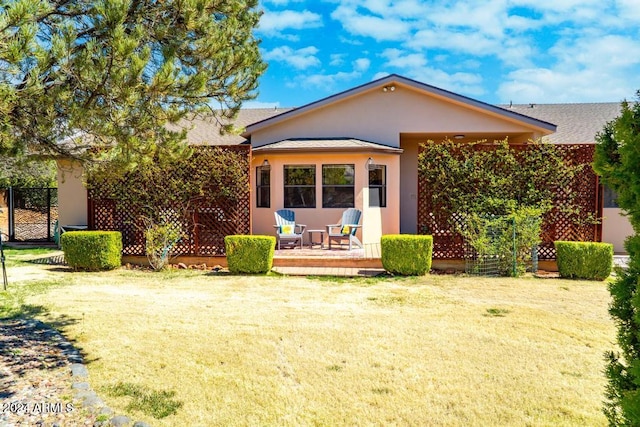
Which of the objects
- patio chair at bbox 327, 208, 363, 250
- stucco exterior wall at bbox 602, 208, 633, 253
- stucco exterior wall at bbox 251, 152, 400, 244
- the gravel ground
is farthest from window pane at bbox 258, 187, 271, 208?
stucco exterior wall at bbox 602, 208, 633, 253

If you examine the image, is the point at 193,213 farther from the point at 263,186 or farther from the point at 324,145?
the point at 324,145

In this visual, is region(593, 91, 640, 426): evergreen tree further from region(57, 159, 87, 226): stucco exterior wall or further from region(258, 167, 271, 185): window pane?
region(57, 159, 87, 226): stucco exterior wall

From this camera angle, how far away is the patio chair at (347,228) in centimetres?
1143

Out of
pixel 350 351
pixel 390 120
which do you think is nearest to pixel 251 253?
pixel 350 351

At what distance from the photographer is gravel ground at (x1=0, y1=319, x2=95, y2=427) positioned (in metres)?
3.20

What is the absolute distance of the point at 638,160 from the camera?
2207 mm

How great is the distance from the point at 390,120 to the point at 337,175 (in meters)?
2.89

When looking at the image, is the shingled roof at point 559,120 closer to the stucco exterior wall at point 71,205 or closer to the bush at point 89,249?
the stucco exterior wall at point 71,205

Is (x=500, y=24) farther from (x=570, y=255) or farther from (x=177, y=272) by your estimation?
(x=177, y=272)

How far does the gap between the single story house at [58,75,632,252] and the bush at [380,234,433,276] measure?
3065 millimetres

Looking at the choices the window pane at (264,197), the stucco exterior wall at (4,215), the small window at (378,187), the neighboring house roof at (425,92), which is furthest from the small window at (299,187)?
the stucco exterior wall at (4,215)

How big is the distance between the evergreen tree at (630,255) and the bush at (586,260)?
25.4ft

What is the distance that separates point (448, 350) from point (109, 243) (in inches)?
343

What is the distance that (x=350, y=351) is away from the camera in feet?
15.4
